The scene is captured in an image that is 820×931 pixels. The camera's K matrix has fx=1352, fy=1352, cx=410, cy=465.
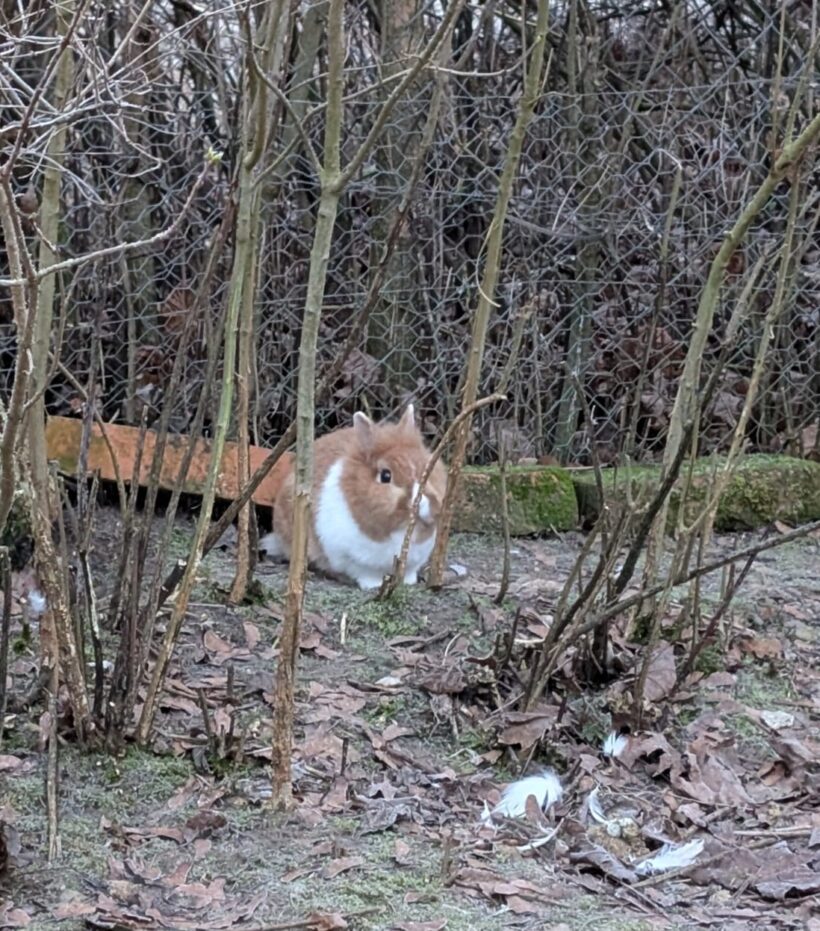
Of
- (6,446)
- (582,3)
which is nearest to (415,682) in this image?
(6,446)

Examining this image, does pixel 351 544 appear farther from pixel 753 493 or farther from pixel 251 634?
pixel 753 493

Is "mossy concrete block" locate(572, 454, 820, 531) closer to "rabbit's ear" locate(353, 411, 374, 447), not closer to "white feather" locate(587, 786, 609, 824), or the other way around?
"rabbit's ear" locate(353, 411, 374, 447)

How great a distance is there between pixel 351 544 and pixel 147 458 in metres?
1.09

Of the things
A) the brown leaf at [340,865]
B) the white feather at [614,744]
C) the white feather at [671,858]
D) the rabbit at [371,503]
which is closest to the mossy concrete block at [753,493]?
the rabbit at [371,503]

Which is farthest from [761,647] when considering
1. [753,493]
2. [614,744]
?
[753,493]

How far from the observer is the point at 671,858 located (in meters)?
3.21

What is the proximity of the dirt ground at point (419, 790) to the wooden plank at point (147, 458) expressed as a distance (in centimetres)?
113

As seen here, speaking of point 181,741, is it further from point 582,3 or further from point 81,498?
point 582,3

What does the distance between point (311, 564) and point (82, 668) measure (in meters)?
2.28

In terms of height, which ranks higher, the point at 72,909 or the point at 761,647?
the point at 761,647

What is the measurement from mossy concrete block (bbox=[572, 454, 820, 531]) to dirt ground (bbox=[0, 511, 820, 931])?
1.63 m

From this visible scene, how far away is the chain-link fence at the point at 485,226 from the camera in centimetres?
639

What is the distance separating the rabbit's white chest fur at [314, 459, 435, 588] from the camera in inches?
208

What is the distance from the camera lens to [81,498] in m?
3.37
